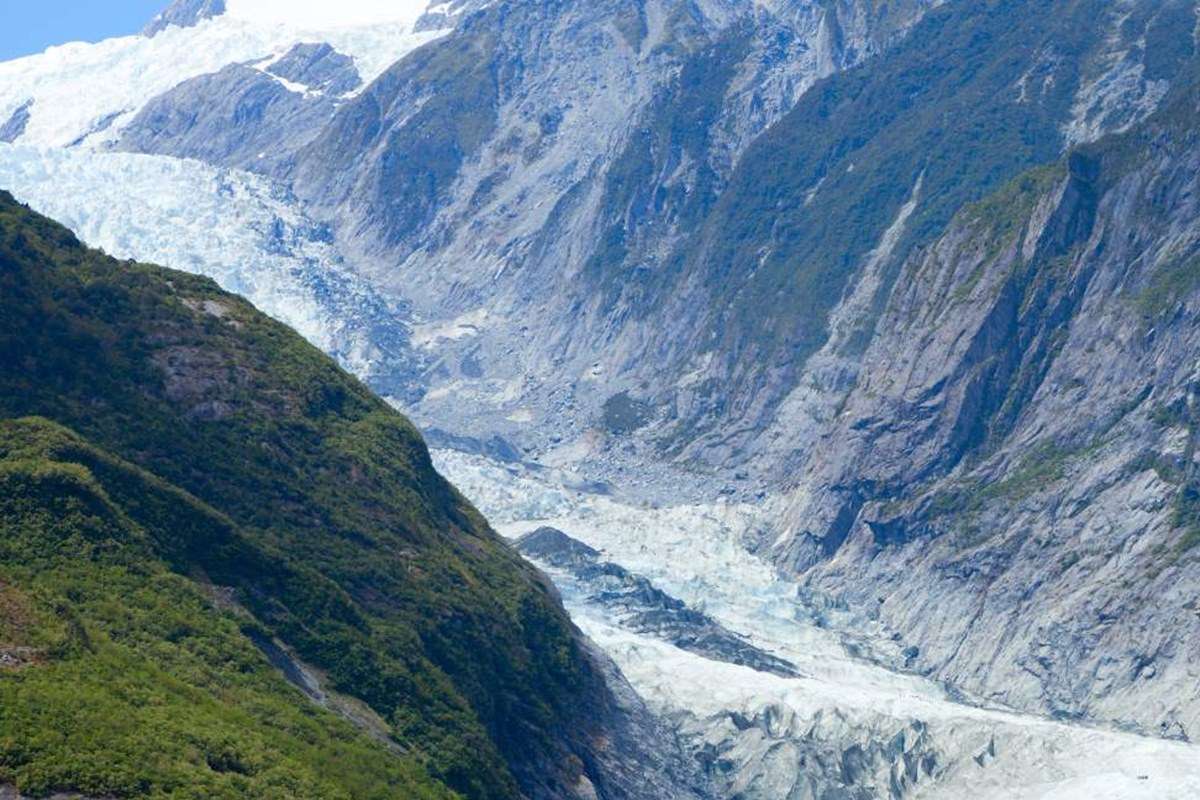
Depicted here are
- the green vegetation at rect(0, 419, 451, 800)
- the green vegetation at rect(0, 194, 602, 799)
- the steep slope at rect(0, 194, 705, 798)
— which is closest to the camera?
the green vegetation at rect(0, 419, 451, 800)

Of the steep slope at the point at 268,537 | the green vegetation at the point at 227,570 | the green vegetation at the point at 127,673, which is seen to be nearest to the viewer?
the green vegetation at the point at 127,673

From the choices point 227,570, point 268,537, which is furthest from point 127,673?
point 268,537

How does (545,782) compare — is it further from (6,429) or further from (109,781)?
(109,781)

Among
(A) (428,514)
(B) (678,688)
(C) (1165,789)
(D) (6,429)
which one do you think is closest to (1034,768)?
(C) (1165,789)

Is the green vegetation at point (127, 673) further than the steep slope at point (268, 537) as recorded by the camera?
No

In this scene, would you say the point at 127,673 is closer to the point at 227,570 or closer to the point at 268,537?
the point at 227,570
